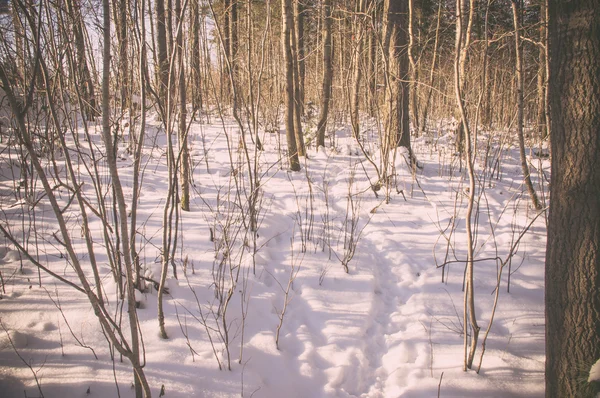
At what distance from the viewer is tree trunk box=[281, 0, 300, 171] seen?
4.71 metres

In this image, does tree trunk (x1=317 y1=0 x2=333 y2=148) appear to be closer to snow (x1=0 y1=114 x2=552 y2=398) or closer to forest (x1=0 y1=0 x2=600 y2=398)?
forest (x1=0 y1=0 x2=600 y2=398)

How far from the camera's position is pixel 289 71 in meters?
4.97

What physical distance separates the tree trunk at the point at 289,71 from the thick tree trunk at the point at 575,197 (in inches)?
143

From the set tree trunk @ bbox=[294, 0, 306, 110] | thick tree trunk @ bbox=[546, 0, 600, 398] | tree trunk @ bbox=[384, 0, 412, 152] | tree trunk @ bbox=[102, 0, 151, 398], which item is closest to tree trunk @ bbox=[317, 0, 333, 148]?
tree trunk @ bbox=[294, 0, 306, 110]

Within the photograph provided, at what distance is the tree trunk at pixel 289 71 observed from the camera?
4.71 meters

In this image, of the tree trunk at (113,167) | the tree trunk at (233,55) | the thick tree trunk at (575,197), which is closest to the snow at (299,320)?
the thick tree trunk at (575,197)

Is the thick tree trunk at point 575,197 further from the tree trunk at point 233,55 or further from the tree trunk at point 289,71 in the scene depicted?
the tree trunk at point 289,71

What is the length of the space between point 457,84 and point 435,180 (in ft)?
11.5

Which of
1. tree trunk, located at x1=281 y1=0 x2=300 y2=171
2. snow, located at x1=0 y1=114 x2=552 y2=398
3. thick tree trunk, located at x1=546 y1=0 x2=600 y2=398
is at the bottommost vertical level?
snow, located at x1=0 y1=114 x2=552 y2=398

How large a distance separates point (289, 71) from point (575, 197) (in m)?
4.39

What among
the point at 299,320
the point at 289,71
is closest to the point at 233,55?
the point at 289,71

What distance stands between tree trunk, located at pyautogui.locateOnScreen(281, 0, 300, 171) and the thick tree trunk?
363cm

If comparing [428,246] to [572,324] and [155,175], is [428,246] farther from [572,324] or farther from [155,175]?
[155,175]

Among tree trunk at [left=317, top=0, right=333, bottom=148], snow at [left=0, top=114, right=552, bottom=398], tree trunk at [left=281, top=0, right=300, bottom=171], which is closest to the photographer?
snow at [left=0, top=114, right=552, bottom=398]
